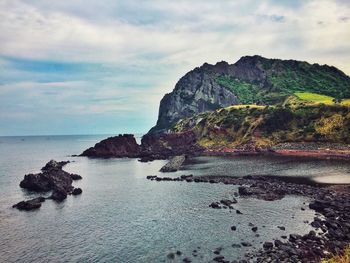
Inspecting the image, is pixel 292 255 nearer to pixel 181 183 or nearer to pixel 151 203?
pixel 151 203

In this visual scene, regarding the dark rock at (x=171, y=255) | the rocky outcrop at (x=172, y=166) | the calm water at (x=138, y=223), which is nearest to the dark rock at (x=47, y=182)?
the calm water at (x=138, y=223)

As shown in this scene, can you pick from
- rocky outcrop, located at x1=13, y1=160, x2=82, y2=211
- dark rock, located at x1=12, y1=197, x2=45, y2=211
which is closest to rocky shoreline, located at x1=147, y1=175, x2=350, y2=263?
rocky outcrop, located at x1=13, y1=160, x2=82, y2=211

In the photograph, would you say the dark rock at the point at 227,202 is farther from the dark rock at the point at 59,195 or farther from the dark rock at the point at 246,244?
the dark rock at the point at 59,195

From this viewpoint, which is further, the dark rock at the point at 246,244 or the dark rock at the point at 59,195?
the dark rock at the point at 59,195

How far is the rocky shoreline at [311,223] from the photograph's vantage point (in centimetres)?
5851

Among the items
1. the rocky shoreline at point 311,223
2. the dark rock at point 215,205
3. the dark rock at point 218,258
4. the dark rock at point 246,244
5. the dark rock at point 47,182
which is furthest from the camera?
the dark rock at point 47,182

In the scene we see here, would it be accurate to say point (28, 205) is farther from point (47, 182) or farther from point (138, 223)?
point (138, 223)

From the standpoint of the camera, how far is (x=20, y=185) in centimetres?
12988

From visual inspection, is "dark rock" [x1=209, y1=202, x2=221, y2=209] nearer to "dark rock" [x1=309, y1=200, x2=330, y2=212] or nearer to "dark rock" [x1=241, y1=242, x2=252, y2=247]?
"dark rock" [x1=309, y1=200, x2=330, y2=212]

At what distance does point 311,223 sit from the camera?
7425cm

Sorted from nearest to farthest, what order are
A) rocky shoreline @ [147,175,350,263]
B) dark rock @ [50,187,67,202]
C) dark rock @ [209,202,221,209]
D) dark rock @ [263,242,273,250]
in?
rocky shoreline @ [147,175,350,263], dark rock @ [263,242,273,250], dark rock @ [209,202,221,209], dark rock @ [50,187,67,202]

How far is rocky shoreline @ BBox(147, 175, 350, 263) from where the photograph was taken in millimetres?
58509

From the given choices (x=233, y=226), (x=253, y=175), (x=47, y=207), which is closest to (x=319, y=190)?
(x=253, y=175)

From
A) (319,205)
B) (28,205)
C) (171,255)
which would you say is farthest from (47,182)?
(319,205)
